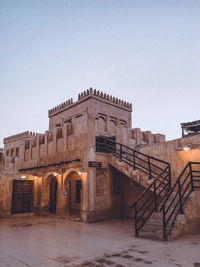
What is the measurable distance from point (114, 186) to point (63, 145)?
448 centimetres

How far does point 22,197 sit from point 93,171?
6.72m

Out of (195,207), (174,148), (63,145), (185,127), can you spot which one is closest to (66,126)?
(63,145)

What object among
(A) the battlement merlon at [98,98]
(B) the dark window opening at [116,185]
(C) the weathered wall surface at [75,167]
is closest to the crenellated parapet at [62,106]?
(A) the battlement merlon at [98,98]

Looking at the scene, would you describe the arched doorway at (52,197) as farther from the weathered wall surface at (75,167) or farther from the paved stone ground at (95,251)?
the paved stone ground at (95,251)

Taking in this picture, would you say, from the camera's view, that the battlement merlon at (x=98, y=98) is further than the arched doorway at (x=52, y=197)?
Yes

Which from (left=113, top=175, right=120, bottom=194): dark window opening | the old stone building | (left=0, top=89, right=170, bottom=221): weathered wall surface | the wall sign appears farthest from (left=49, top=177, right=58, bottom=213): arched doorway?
the wall sign

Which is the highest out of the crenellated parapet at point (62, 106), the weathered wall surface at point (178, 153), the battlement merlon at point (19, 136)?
the crenellated parapet at point (62, 106)

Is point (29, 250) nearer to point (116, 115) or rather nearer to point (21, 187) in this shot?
point (21, 187)

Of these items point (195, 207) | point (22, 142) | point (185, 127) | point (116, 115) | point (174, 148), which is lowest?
point (195, 207)

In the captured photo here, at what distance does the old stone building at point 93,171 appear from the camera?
11.6 m

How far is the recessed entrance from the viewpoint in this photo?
51.6 ft

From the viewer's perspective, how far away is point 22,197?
53.6 feet

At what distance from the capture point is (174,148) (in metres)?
12.5

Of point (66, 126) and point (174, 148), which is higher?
point (66, 126)
